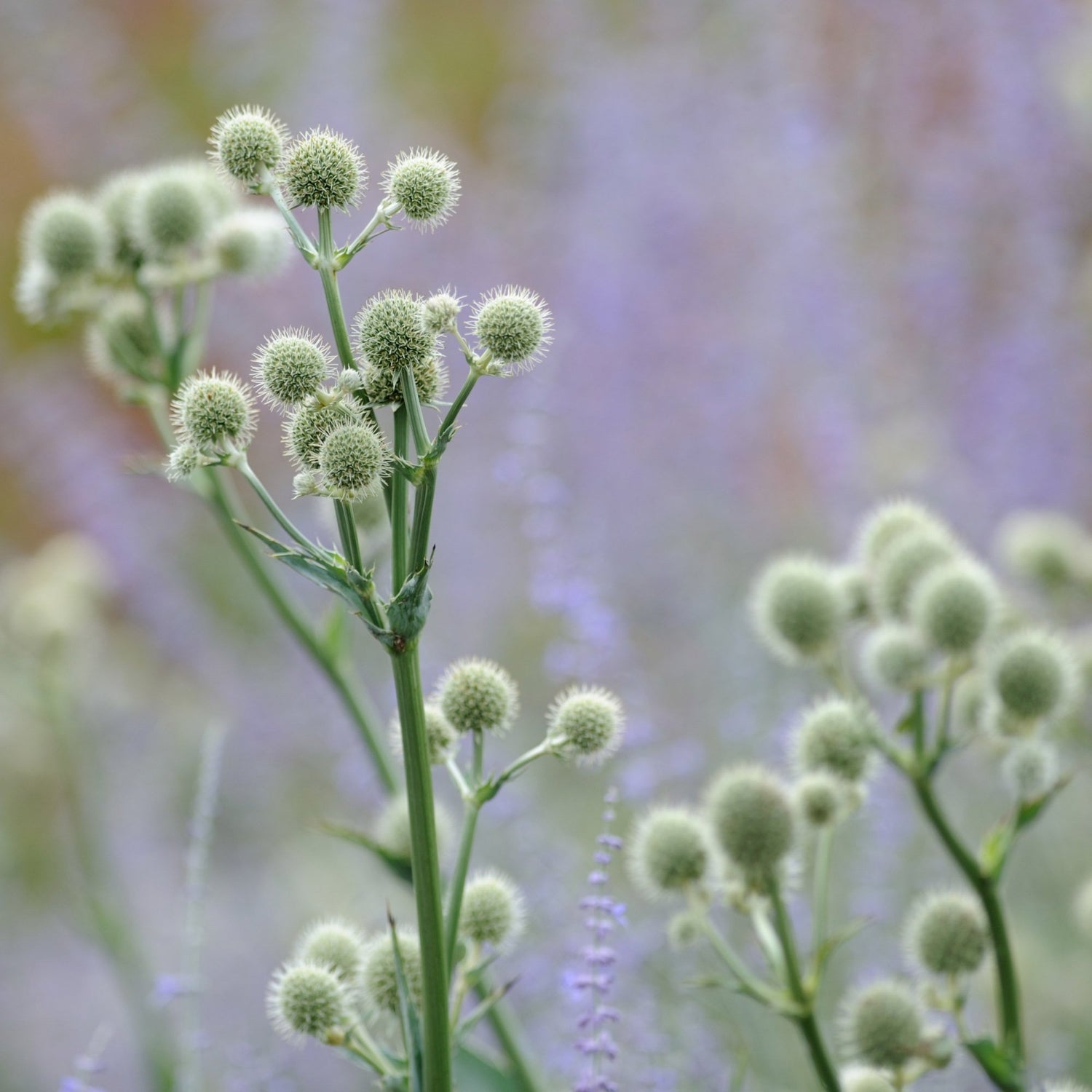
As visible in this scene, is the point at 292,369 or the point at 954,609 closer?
the point at 292,369

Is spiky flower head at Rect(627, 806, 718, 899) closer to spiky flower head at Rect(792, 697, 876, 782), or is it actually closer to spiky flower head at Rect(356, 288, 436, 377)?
spiky flower head at Rect(792, 697, 876, 782)

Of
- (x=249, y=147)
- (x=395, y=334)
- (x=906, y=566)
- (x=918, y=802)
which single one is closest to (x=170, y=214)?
(x=249, y=147)

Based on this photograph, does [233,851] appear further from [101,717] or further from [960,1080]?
[960,1080]

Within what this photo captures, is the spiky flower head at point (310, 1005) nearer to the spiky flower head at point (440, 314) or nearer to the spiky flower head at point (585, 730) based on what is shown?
the spiky flower head at point (585, 730)

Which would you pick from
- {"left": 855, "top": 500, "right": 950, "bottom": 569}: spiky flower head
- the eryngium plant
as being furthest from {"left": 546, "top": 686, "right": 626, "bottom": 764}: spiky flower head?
{"left": 855, "top": 500, "right": 950, "bottom": 569}: spiky flower head

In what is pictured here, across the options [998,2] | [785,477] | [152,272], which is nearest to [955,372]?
[785,477]

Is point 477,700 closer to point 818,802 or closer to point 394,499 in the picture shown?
point 394,499
